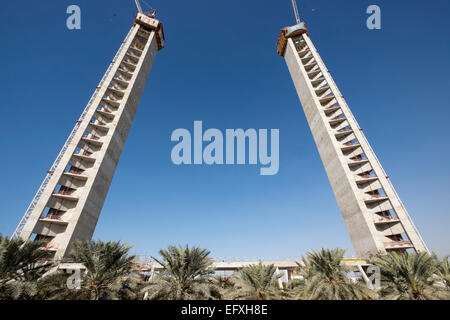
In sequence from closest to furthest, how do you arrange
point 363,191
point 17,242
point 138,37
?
point 17,242
point 363,191
point 138,37

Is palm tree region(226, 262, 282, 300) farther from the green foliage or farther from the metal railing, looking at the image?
the metal railing

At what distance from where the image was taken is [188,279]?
53.4 feet

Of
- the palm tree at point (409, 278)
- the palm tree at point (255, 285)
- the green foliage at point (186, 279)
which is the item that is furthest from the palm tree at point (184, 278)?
the palm tree at point (409, 278)

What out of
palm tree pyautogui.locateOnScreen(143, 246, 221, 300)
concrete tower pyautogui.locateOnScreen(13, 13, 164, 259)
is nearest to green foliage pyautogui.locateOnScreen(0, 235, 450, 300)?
palm tree pyautogui.locateOnScreen(143, 246, 221, 300)

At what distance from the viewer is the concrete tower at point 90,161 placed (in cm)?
3050

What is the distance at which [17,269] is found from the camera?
15.5 metres

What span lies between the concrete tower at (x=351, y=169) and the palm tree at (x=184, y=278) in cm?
2726

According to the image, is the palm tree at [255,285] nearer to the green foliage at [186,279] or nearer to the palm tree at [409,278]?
the green foliage at [186,279]

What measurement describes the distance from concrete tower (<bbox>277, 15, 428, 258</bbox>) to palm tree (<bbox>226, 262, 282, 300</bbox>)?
918 inches

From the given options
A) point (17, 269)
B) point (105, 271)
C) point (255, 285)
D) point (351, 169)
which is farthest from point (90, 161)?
point (351, 169)

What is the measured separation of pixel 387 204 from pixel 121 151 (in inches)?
1981
